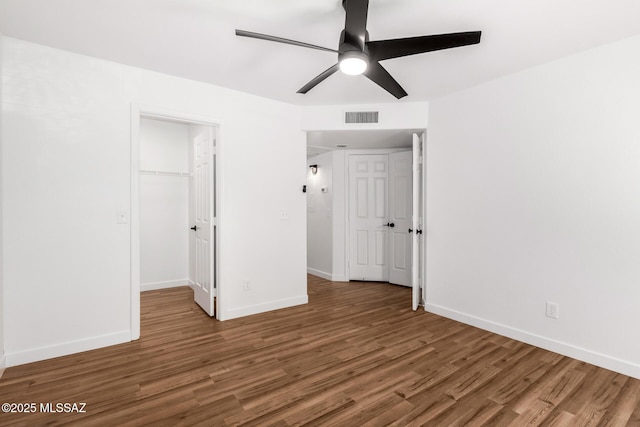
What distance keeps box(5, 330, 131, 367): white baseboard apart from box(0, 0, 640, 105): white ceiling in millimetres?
2432

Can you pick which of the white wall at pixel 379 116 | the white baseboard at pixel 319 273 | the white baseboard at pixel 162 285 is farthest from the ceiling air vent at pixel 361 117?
the white baseboard at pixel 162 285

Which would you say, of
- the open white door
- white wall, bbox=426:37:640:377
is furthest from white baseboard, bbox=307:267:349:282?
white wall, bbox=426:37:640:377

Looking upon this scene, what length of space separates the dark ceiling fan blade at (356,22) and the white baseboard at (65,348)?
3.06m

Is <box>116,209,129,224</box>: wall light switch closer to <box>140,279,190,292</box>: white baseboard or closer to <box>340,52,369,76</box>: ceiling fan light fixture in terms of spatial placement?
<box>140,279,190,292</box>: white baseboard

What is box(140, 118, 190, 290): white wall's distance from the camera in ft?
15.0

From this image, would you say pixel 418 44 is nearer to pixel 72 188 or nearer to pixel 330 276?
pixel 72 188

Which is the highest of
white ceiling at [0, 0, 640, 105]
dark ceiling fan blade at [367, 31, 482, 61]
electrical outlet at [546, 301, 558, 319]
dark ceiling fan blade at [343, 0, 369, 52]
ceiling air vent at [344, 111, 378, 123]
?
white ceiling at [0, 0, 640, 105]

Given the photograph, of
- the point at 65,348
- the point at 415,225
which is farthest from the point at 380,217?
the point at 65,348

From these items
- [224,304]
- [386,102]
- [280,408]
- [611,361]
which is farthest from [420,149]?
[280,408]

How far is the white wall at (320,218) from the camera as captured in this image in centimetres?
539

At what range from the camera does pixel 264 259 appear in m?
3.72

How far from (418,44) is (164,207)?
168 inches

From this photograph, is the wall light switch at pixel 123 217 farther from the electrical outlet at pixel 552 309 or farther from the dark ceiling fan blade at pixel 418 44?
the electrical outlet at pixel 552 309

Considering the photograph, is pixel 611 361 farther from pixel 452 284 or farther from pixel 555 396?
pixel 452 284
